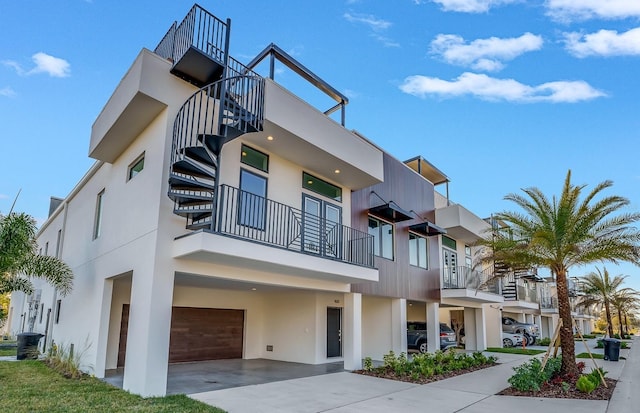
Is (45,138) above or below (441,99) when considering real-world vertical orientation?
below

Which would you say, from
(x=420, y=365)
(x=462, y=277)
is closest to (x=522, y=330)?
(x=462, y=277)

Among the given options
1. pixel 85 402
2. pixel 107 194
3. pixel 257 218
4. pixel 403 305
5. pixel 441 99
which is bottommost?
pixel 85 402

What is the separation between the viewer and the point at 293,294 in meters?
14.8

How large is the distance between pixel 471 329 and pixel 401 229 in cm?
936

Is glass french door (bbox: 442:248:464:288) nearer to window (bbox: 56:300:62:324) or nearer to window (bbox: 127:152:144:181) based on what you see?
window (bbox: 127:152:144:181)

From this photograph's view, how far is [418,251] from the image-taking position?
706 inches

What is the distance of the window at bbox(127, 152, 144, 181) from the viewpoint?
1052cm

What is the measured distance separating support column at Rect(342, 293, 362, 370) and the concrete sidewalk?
1466mm

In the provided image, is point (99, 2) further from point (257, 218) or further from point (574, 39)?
point (574, 39)

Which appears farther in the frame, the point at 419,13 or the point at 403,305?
the point at 403,305

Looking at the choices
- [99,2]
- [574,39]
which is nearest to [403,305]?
[574,39]

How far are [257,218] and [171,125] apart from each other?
2.99m

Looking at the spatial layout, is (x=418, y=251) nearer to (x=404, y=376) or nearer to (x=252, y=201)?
(x=404, y=376)

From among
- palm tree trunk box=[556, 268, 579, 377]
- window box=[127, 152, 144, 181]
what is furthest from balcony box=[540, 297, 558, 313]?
window box=[127, 152, 144, 181]
